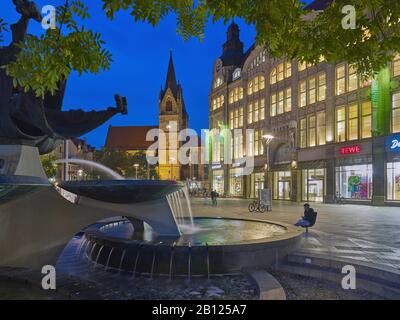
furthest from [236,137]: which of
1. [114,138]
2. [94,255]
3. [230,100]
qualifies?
[114,138]

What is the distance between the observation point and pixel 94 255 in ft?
31.6

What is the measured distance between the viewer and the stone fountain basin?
27.3 feet

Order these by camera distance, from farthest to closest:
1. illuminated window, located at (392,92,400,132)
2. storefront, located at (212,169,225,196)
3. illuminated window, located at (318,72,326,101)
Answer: storefront, located at (212,169,225,196), illuminated window, located at (318,72,326,101), illuminated window, located at (392,92,400,132)

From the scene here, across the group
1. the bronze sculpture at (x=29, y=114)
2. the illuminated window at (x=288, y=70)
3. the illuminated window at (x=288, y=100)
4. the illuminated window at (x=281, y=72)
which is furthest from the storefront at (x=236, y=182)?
the bronze sculpture at (x=29, y=114)

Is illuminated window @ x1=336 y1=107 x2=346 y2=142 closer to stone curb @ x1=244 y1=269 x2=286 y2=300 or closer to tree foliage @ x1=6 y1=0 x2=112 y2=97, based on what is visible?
stone curb @ x1=244 y1=269 x2=286 y2=300

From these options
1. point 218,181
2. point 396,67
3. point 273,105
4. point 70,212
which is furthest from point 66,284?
point 218,181

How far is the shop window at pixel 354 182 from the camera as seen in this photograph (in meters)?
33.5

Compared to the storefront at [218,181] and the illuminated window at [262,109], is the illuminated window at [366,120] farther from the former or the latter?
the storefront at [218,181]

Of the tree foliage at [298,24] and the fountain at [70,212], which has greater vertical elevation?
the tree foliage at [298,24]

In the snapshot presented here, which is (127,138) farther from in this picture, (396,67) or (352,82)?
(396,67)

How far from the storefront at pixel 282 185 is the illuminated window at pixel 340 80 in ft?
38.3

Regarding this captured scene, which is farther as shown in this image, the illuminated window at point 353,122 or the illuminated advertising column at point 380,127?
the illuminated window at point 353,122

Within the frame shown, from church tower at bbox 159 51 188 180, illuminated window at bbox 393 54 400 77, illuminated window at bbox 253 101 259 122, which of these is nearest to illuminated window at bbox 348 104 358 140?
illuminated window at bbox 393 54 400 77

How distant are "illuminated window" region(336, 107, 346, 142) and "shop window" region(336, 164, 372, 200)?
307 cm
